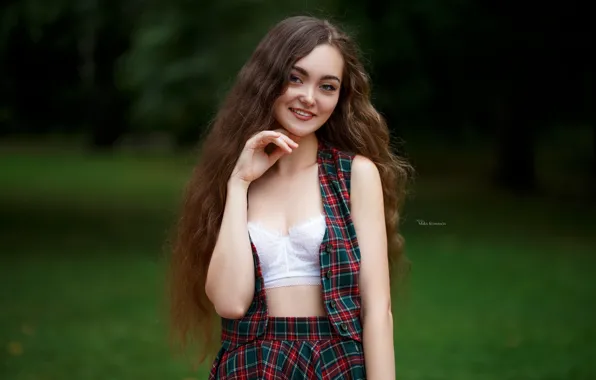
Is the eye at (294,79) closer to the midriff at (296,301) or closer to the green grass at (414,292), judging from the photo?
the midriff at (296,301)

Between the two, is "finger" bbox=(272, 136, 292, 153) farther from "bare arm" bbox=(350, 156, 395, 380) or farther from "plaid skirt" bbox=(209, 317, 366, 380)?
"plaid skirt" bbox=(209, 317, 366, 380)

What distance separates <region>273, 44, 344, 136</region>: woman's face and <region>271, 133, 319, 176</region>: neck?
0.06m

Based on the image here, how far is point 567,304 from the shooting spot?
8867 mm

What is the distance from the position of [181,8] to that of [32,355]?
5942 millimetres

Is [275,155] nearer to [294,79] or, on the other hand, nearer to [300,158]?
[300,158]

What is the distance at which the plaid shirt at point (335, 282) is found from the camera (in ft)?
8.95

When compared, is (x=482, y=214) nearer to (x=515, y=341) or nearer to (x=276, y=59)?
(x=515, y=341)

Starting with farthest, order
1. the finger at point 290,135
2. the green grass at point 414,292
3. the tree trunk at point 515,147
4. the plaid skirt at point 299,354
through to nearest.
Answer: the tree trunk at point 515,147 < the green grass at point 414,292 < the finger at point 290,135 < the plaid skirt at point 299,354

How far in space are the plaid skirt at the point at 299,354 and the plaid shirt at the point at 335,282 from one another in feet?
0.10

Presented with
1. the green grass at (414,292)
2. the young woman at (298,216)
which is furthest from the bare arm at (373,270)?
the green grass at (414,292)

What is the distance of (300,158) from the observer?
9.72ft

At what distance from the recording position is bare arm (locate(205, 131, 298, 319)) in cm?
275

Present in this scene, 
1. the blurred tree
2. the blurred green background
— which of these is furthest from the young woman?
the blurred tree

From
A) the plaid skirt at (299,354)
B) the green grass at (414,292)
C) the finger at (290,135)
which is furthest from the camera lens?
the green grass at (414,292)
